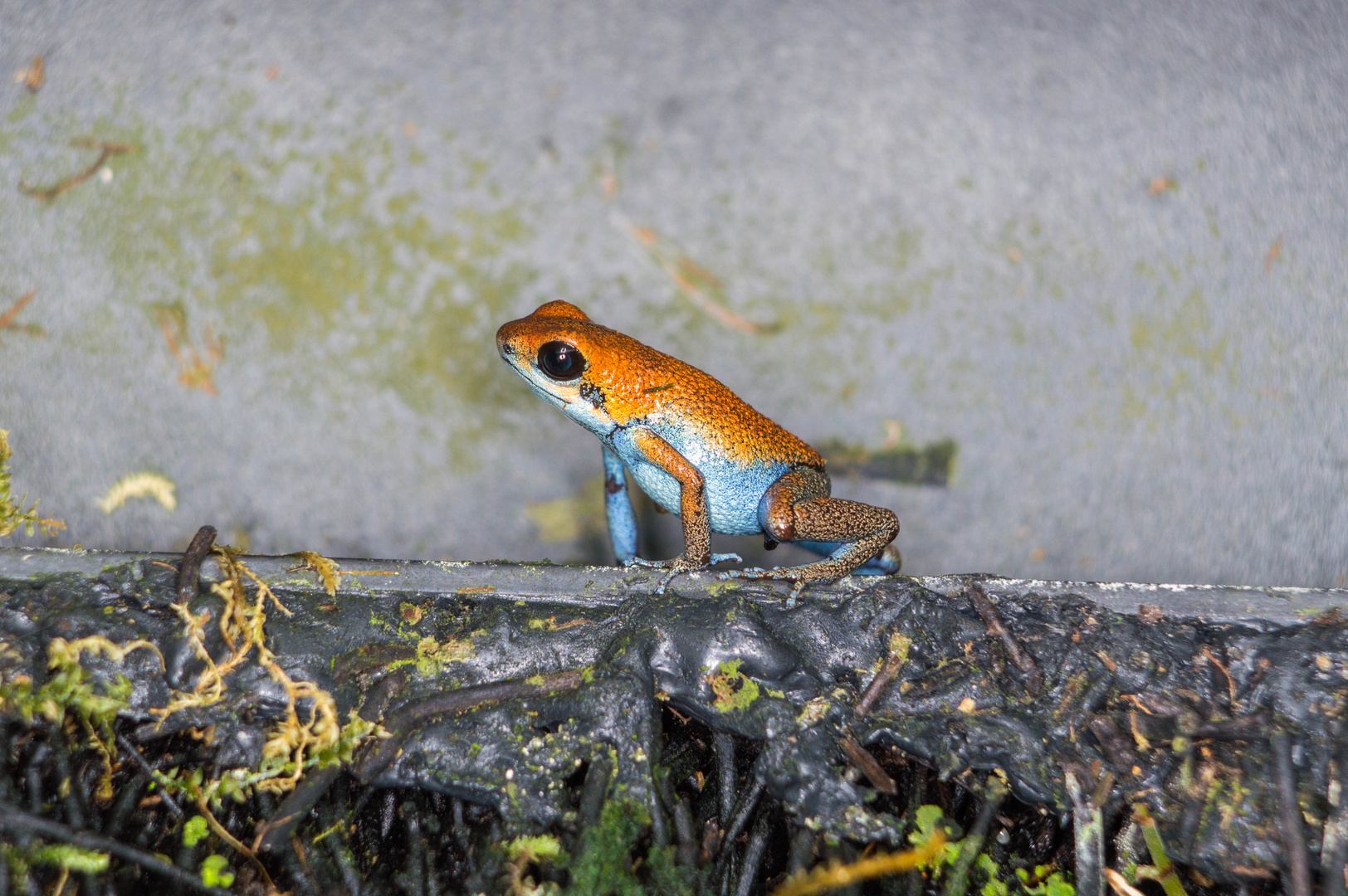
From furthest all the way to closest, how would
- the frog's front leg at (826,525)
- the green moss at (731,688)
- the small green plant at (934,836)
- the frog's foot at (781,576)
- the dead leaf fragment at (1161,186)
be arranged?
the dead leaf fragment at (1161,186), the frog's front leg at (826,525), the frog's foot at (781,576), the green moss at (731,688), the small green plant at (934,836)

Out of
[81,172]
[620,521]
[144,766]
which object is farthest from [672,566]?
[81,172]

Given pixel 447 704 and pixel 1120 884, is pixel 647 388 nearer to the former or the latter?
pixel 447 704

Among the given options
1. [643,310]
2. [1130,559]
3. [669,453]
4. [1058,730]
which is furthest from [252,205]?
[1130,559]

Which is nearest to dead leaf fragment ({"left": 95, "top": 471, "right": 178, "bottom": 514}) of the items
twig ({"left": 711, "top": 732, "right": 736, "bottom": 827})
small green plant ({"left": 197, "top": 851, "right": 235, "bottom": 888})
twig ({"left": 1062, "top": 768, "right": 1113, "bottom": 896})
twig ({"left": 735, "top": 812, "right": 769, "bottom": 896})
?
small green plant ({"left": 197, "top": 851, "right": 235, "bottom": 888})

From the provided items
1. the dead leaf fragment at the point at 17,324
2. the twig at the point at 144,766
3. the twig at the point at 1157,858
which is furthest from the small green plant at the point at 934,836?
the dead leaf fragment at the point at 17,324

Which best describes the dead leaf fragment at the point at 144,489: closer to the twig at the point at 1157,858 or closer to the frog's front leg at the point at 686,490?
the frog's front leg at the point at 686,490

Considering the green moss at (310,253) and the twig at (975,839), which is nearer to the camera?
the twig at (975,839)

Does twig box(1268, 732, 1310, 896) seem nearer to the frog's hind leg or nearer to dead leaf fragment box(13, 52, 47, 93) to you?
the frog's hind leg
